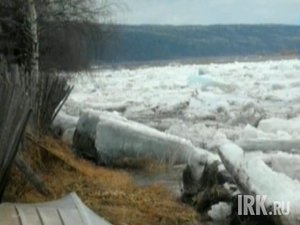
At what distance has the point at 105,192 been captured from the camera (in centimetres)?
834

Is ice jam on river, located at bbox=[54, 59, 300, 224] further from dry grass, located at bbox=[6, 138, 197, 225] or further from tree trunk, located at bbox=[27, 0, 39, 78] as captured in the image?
tree trunk, located at bbox=[27, 0, 39, 78]

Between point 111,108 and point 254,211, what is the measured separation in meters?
17.2

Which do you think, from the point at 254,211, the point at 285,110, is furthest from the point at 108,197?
the point at 285,110

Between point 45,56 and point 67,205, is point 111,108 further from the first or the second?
point 67,205

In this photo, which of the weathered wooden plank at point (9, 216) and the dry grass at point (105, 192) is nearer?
the weathered wooden plank at point (9, 216)

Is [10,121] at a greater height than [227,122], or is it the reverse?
[10,121]

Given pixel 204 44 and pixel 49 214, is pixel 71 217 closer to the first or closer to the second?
pixel 49 214

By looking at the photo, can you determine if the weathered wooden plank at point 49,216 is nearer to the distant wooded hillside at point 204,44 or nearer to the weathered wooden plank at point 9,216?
the weathered wooden plank at point 9,216

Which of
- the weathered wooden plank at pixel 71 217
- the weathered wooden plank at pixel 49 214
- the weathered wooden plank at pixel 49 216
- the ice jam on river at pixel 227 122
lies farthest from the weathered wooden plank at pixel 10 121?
the ice jam on river at pixel 227 122

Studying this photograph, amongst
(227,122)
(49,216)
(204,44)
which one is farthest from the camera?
(204,44)

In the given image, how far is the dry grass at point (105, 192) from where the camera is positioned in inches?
281

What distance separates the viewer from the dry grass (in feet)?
23.4

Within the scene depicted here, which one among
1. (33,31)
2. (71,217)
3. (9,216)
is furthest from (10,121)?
(33,31)

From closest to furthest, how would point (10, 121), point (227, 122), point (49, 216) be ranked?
point (49, 216) < point (10, 121) < point (227, 122)
